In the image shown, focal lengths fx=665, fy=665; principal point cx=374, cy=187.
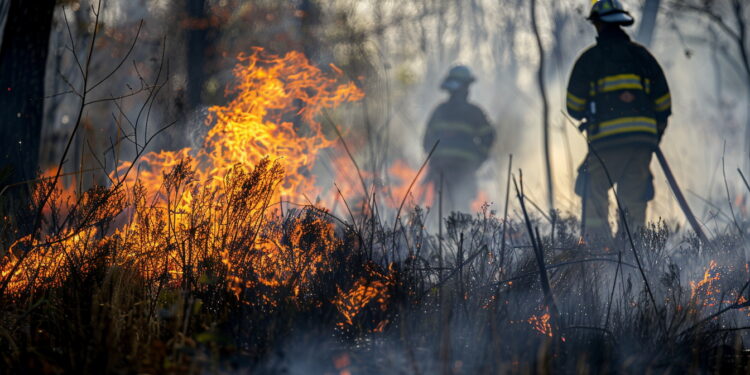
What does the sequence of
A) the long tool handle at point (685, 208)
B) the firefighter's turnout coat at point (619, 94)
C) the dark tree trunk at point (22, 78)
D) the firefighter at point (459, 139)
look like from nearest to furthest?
the long tool handle at point (685, 208) → the dark tree trunk at point (22, 78) → the firefighter's turnout coat at point (619, 94) → the firefighter at point (459, 139)

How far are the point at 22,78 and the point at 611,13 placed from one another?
4650 mm

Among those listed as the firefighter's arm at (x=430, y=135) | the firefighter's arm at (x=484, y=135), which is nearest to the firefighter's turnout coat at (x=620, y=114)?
the firefighter's arm at (x=484, y=135)

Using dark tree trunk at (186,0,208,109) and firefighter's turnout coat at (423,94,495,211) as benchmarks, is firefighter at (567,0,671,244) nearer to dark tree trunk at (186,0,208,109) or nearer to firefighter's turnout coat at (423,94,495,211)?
firefighter's turnout coat at (423,94,495,211)

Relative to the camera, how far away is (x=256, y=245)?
3359 mm

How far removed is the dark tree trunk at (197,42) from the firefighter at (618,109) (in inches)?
217

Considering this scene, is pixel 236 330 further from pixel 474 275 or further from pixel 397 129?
pixel 397 129

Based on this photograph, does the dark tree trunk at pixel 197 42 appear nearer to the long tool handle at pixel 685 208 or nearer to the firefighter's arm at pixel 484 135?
the firefighter's arm at pixel 484 135

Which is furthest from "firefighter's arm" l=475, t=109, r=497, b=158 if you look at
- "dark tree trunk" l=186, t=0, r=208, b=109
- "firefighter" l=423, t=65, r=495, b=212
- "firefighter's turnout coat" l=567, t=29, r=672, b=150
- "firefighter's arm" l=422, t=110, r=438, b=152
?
"dark tree trunk" l=186, t=0, r=208, b=109

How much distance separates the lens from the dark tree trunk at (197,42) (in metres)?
9.35

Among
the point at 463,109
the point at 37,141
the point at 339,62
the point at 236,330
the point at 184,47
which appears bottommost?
the point at 236,330

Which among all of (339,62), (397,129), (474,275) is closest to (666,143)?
(397,129)

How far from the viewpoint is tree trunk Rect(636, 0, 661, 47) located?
9.01 m

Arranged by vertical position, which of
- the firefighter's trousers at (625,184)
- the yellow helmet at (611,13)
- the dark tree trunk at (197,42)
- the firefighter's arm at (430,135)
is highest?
the dark tree trunk at (197,42)

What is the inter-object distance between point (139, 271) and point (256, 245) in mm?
579
